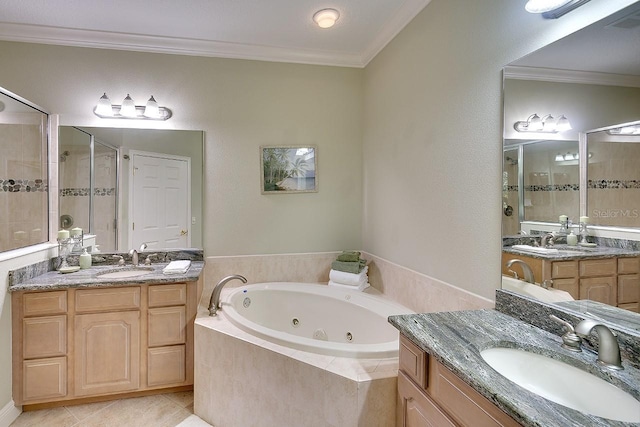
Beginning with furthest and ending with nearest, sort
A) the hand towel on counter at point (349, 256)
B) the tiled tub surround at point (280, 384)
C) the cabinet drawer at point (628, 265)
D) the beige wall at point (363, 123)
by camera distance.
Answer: the hand towel on counter at point (349, 256), the beige wall at point (363, 123), the tiled tub surround at point (280, 384), the cabinet drawer at point (628, 265)

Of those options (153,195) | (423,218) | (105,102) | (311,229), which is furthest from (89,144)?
(423,218)

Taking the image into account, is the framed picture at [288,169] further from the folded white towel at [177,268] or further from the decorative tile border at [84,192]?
the decorative tile border at [84,192]

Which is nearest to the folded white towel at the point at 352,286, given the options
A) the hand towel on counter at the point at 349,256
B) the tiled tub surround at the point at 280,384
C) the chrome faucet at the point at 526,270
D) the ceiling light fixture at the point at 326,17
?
the hand towel on counter at the point at 349,256

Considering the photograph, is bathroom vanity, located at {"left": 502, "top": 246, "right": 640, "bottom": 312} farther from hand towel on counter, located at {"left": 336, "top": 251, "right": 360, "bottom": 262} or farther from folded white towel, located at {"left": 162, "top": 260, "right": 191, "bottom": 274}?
folded white towel, located at {"left": 162, "top": 260, "right": 191, "bottom": 274}

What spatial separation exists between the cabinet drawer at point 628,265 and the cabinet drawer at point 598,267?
13 mm

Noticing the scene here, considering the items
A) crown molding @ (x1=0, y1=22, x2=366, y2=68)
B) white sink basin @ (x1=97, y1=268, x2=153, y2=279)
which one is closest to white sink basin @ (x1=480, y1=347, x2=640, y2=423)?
white sink basin @ (x1=97, y1=268, x2=153, y2=279)

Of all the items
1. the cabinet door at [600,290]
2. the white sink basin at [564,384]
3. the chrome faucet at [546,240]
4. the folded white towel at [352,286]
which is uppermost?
the chrome faucet at [546,240]

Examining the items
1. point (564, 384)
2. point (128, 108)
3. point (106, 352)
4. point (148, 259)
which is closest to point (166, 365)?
point (106, 352)

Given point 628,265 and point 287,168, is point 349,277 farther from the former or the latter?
point 628,265

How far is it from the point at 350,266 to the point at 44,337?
2235 millimetres

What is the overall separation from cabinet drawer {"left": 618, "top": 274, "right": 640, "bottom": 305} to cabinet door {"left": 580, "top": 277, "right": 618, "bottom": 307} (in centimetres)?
1

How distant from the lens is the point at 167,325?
2.27m

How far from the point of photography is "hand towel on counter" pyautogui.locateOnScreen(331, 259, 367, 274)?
2805 millimetres

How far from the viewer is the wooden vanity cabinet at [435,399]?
926 millimetres
